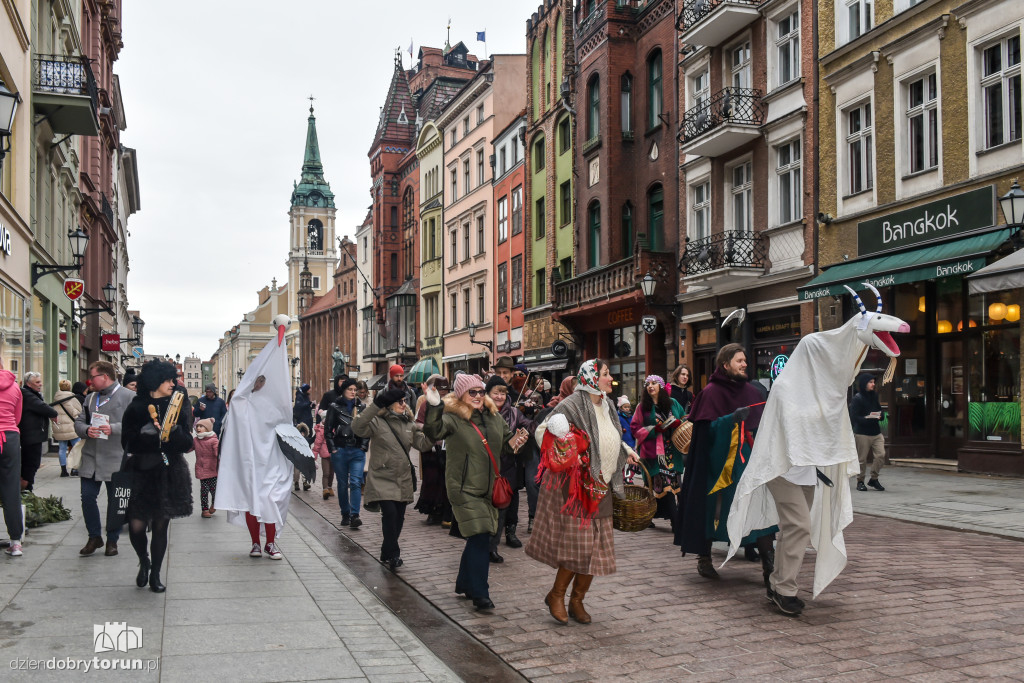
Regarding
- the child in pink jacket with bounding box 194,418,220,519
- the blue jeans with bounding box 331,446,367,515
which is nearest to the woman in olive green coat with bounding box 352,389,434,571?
the blue jeans with bounding box 331,446,367,515

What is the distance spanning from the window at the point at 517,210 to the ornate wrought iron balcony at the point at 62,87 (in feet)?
66.1

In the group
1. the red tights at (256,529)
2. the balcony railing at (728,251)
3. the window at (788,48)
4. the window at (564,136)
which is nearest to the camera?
the red tights at (256,529)

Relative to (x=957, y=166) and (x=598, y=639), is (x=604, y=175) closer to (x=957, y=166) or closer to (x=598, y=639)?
(x=957, y=166)

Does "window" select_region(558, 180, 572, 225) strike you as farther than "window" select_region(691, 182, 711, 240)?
Yes

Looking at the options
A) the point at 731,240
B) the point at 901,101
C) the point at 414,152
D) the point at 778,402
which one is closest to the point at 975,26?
the point at 901,101

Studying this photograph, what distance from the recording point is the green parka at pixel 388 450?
8.96 meters

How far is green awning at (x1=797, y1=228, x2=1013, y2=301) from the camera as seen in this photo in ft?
52.2

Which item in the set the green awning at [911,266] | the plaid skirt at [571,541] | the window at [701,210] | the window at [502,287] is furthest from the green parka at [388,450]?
the window at [502,287]

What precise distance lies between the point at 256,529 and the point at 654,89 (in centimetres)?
2207

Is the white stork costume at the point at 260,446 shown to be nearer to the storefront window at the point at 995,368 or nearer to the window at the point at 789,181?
the storefront window at the point at 995,368

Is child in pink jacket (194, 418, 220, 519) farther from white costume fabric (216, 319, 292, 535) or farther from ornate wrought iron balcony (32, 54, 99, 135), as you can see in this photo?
ornate wrought iron balcony (32, 54, 99, 135)

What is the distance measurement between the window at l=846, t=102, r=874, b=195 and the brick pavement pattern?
450 inches

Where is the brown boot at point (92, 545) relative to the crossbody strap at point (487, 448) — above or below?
below

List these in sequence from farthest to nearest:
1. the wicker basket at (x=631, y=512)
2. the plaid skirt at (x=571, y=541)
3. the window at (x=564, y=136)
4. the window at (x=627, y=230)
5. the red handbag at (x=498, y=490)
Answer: the window at (x=564, y=136) < the window at (x=627, y=230) < the red handbag at (x=498, y=490) < the wicker basket at (x=631, y=512) < the plaid skirt at (x=571, y=541)
